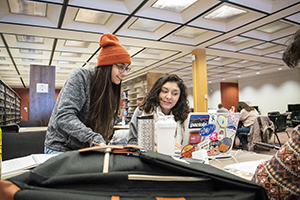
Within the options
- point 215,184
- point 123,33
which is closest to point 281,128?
point 123,33

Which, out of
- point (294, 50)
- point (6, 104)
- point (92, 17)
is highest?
point (92, 17)

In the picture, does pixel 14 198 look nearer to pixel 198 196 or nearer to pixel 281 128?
pixel 198 196

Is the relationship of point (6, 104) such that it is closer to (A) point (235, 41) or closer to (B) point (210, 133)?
(A) point (235, 41)

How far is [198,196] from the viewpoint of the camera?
0.46 meters

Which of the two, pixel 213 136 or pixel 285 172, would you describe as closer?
pixel 285 172

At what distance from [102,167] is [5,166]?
0.49 metres

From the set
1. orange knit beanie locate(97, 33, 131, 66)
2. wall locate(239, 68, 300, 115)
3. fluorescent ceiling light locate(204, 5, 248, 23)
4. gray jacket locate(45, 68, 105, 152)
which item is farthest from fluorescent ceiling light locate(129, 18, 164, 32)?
wall locate(239, 68, 300, 115)

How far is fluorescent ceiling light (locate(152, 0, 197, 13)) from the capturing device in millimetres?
4082

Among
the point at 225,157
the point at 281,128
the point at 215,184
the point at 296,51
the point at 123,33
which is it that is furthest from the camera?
the point at 281,128

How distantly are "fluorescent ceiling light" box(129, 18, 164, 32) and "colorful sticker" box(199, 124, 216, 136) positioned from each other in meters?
4.12

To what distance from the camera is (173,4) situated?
4184 mm

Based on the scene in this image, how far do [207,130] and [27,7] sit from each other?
14.8 ft

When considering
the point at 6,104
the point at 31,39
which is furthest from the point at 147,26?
the point at 6,104

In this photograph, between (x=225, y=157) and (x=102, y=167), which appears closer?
(x=102, y=167)
